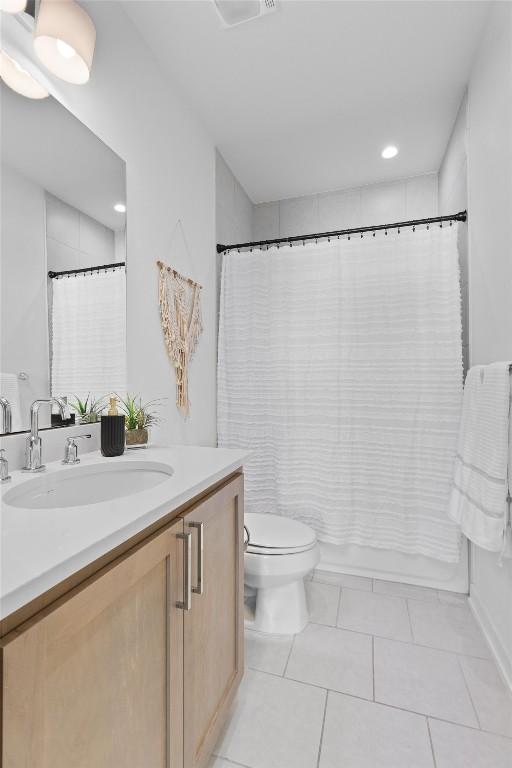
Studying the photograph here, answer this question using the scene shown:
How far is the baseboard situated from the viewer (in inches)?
54.3

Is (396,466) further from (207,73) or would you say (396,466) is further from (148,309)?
(207,73)

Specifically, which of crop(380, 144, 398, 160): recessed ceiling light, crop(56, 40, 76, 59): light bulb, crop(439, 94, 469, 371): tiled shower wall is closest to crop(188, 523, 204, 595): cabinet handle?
crop(56, 40, 76, 59): light bulb

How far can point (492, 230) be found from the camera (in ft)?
5.10

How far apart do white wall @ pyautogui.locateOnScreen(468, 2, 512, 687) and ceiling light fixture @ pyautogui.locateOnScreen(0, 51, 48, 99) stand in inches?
61.6

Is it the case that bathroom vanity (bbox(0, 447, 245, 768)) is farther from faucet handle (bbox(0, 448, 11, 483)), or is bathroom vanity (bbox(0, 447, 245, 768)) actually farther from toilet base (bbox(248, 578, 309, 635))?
toilet base (bbox(248, 578, 309, 635))

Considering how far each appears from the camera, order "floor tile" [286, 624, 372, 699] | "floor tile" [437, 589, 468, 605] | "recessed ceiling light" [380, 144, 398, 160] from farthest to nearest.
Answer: "recessed ceiling light" [380, 144, 398, 160] → "floor tile" [437, 589, 468, 605] → "floor tile" [286, 624, 372, 699]

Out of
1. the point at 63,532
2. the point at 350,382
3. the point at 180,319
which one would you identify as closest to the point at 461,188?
the point at 350,382

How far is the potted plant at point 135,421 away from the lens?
1405mm

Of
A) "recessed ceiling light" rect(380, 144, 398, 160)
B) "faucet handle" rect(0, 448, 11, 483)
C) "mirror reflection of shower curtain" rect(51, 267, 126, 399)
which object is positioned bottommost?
"faucet handle" rect(0, 448, 11, 483)

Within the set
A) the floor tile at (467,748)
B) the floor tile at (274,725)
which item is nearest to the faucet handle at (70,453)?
the floor tile at (274,725)

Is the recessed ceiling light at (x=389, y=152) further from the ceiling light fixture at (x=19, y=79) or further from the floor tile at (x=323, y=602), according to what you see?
the floor tile at (x=323, y=602)

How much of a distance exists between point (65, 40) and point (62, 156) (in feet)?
1.03

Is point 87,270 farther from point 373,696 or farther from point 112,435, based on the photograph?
point 373,696

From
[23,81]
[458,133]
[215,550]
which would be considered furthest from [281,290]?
[215,550]
